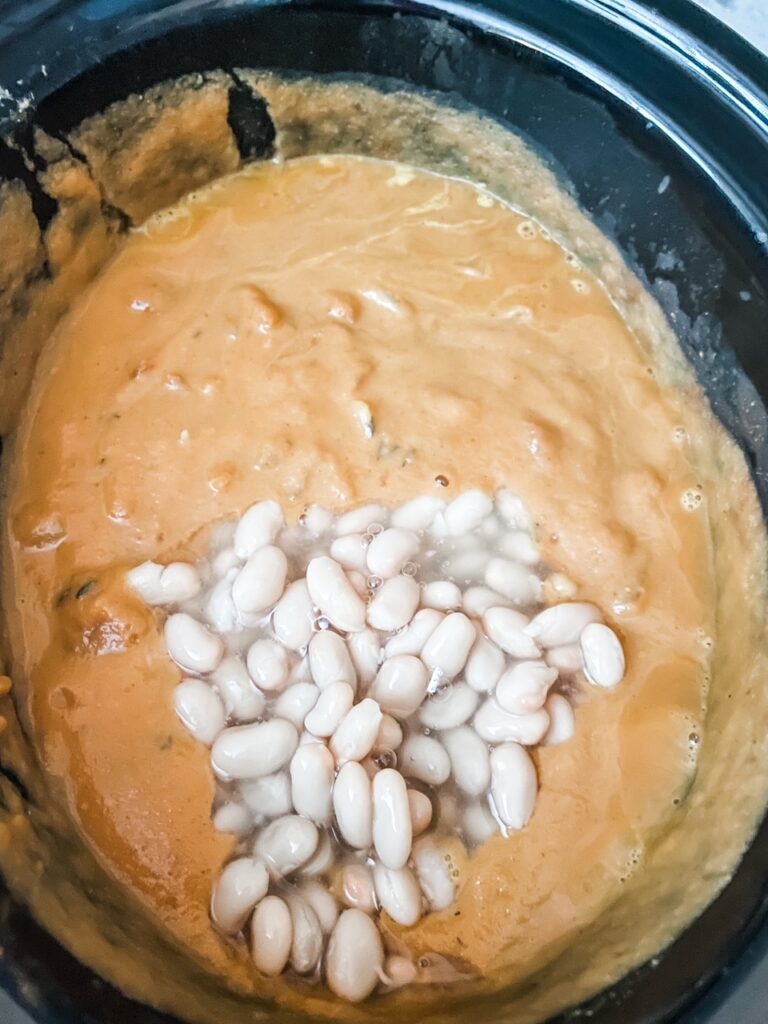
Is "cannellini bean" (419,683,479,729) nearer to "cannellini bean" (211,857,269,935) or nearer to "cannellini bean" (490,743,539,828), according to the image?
"cannellini bean" (490,743,539,828)

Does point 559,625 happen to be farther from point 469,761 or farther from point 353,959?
point 353,959

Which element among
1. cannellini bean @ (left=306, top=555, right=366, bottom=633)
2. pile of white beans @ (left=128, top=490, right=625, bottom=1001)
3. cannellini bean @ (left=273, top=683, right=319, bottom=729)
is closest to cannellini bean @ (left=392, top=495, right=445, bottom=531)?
pile of white beans @ (left=128, top=490, right=625, bottom=1001)

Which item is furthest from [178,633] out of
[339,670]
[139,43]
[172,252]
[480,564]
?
[139,43]

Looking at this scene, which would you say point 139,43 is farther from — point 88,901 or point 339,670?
point 88,901

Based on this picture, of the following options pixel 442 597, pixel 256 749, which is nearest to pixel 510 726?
pixel 442 597

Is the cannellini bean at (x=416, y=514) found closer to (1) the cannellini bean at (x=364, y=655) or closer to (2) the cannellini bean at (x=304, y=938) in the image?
(1) the cannellini bean at (x=364, y=655)

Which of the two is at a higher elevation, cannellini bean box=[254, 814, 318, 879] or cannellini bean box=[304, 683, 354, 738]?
cannellini bean box=[304, 683, 354, 738]
